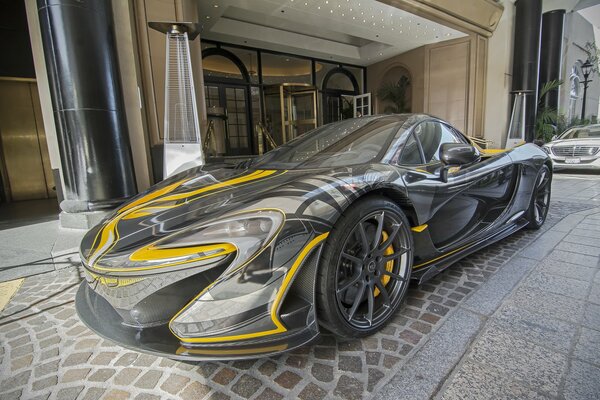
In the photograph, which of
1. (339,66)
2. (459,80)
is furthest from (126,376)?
(339,66)

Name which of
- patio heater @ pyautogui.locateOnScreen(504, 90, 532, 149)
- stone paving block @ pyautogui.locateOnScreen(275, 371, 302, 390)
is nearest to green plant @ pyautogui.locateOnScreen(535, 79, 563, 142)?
patio heater @ pyautogui.locateOnScreen(504, 90, 532, 149)

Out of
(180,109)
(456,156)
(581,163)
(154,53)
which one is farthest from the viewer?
(581,163)

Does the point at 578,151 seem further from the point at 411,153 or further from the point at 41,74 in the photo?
the point at 41,74

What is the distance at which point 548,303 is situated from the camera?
1.90 meters

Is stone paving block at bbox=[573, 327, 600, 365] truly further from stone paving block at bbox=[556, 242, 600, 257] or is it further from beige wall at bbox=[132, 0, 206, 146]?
beige wall at bbox=[132, 0, 206, 146]

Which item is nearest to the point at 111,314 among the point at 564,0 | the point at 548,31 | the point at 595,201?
the point at 595,201

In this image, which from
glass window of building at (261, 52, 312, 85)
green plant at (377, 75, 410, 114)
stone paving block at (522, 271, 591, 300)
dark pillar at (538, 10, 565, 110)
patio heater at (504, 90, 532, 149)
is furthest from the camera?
dark pillar at (538, 10, 565, 110)

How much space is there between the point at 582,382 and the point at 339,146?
164cm

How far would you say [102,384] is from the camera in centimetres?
135

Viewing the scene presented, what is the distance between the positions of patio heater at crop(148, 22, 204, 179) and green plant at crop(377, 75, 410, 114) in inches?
391

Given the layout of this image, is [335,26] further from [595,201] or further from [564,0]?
[564,0]

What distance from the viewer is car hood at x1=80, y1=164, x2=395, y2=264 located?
1308 millimetres

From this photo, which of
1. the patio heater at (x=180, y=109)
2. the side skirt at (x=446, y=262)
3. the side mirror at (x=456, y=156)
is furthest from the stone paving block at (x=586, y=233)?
the patio heater at (x=180, y=109)

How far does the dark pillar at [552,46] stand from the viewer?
1395 cm
